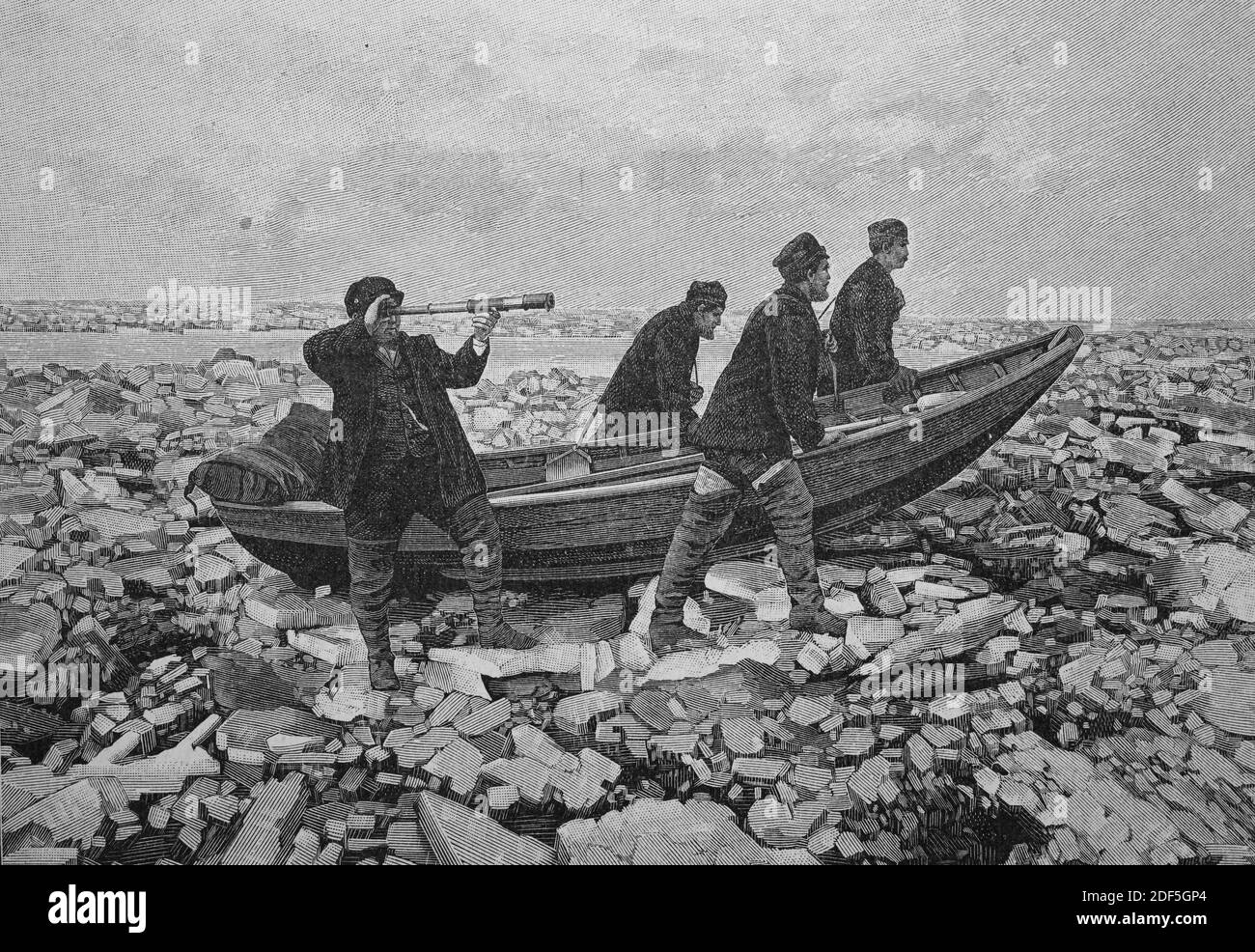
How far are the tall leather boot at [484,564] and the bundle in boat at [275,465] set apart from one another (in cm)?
53

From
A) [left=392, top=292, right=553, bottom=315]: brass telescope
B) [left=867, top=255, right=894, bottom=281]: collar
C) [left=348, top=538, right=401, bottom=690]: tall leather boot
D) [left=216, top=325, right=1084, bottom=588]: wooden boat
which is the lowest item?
[left=348, top=538, right=401, bottom=690]: tall leather boot

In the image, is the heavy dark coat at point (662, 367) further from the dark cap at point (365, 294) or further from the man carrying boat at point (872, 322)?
the dark cap at point (365, 294)

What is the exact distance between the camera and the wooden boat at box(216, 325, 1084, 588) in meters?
3.02

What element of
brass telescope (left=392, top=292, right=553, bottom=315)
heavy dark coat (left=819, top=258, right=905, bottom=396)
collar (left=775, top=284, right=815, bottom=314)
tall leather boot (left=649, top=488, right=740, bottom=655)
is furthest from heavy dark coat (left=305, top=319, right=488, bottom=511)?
heavy dark coat (left=819, top=258, right=905, bottom=396)

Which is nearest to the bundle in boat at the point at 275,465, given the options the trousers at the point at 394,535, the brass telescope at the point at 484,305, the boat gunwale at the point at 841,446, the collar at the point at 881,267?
the boat gunwale at the point at 841,446

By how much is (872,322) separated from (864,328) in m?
0.04

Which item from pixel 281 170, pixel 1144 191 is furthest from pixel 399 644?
pixel 1144 191

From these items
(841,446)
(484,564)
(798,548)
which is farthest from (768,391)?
(484,564)

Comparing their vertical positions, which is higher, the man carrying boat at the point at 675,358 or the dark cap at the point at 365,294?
the dark cap at the point at 365,294

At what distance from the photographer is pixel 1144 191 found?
3193 mm

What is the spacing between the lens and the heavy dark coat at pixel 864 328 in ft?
10.3

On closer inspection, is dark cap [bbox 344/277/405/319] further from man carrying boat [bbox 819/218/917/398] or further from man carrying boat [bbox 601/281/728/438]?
man carrying boat [bbox 819/218/917/398]

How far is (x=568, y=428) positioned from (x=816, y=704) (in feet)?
4.37
